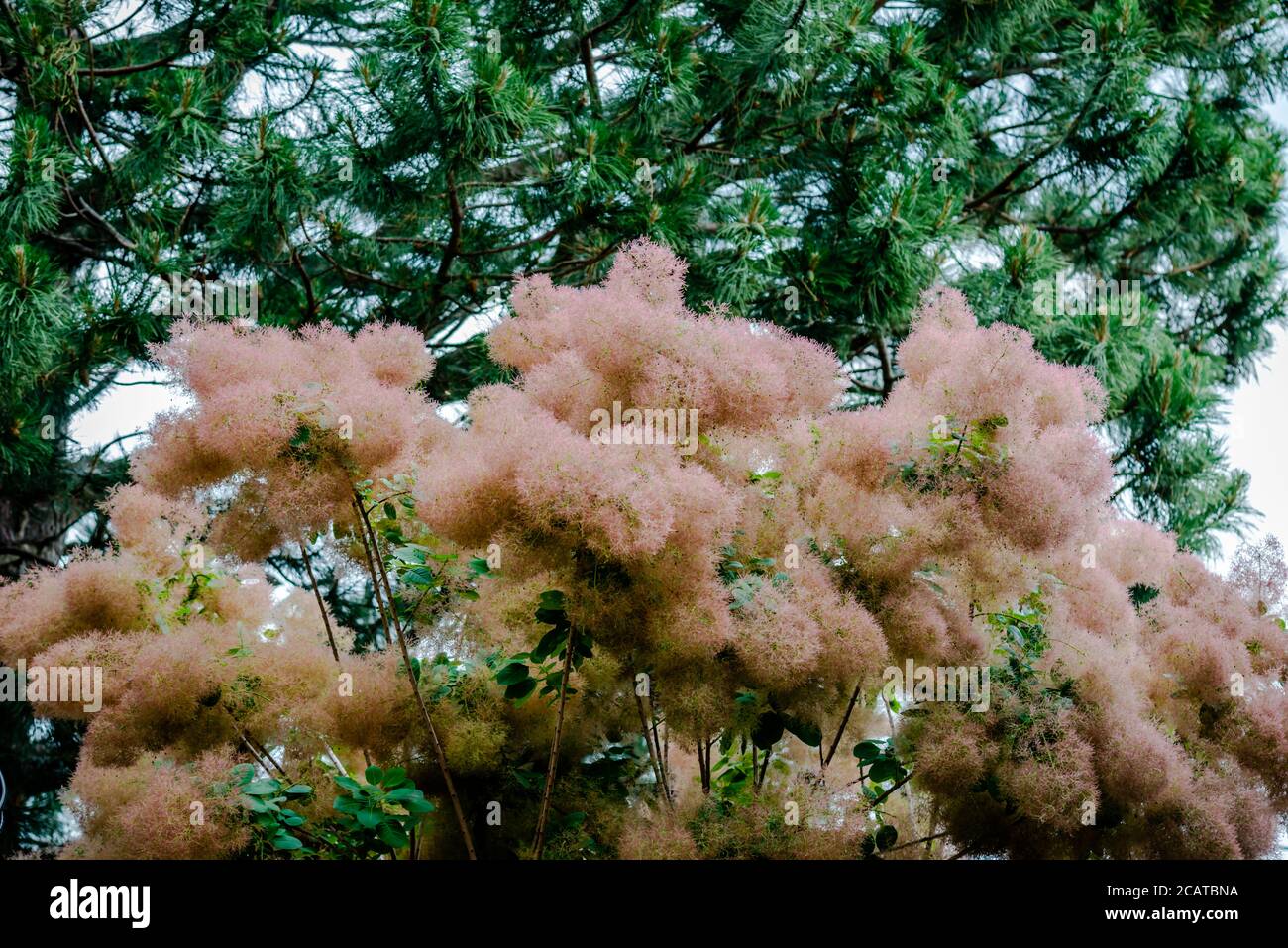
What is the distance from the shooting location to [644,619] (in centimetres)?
304

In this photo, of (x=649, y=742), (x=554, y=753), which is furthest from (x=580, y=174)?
(x=554, y=753)

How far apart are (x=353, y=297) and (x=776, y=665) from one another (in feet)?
15.0

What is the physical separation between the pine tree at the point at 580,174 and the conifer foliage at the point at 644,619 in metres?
2.52

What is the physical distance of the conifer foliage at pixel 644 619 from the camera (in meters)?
3.02

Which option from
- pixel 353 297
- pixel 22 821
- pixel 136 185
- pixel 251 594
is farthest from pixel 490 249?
A: pixel 22 821

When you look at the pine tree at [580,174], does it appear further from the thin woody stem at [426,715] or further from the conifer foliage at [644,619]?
the thin woody stem at [426,715]

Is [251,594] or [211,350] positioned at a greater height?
[211,350]

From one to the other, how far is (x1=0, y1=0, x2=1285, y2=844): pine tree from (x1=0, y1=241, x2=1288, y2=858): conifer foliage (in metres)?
2.52

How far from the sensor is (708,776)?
11.9 feet

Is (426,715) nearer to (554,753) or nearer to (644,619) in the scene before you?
(554,753)

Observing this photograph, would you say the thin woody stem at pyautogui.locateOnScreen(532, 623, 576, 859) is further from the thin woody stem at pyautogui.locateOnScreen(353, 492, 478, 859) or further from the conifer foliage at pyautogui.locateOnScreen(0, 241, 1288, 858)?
the thin woody stem at pyautogui.locateOnScreen(353, 492, 478, 859)

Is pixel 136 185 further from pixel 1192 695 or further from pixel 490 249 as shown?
pixel 1192 695

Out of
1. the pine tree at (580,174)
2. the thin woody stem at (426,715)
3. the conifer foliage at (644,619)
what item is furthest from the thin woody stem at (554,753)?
the pine tree at (580,174)

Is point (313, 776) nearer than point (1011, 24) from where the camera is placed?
Yes
